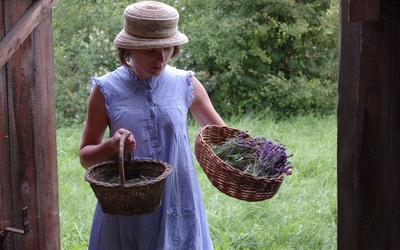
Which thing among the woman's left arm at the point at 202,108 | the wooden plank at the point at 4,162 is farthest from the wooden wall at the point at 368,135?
the wooden plank at the point at 4,162

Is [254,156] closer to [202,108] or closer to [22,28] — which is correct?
[202,108]

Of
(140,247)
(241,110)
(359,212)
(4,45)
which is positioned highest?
(4,45)

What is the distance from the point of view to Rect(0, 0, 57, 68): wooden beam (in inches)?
120

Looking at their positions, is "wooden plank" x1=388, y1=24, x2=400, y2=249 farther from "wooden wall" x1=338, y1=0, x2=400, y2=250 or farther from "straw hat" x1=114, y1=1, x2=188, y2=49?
"straw hat" x1=114, y1=1, x2=188, y2=49

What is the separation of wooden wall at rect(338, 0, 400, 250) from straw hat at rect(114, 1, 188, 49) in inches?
29.5

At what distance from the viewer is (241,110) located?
9.53m

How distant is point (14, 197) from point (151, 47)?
1067mm

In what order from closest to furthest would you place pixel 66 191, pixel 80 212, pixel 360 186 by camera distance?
1. pixel 360 186
2. pixel 80 212
3. pixel 66 191

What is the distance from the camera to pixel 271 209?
5801mm

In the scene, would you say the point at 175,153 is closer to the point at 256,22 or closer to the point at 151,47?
the point at 151,47

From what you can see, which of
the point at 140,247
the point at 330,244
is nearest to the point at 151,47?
the point at 140,247

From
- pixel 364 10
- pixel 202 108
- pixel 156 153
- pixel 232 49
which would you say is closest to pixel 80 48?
pixel 232 49

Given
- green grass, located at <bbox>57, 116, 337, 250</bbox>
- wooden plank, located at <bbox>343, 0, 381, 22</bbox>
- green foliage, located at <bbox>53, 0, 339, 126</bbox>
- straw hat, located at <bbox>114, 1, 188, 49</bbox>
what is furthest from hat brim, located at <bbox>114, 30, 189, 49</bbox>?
green foliage, located at <bbox>53, 0, 339, 126</bbox>

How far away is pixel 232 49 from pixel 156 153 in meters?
6.49
